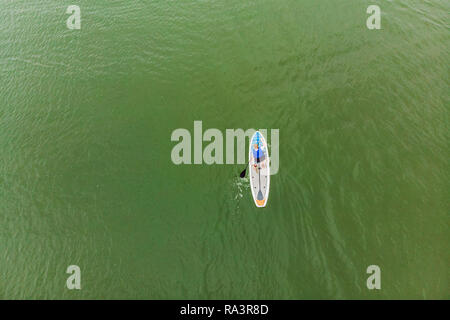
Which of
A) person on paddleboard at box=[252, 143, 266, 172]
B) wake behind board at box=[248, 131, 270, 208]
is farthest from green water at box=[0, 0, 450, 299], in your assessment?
person on paddleboard at box=[252, 143, 266, 172]

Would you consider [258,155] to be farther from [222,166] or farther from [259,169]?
[222,166]

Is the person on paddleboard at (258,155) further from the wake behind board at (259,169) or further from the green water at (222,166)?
the green water at (222,166)

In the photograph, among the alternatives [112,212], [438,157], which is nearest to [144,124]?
[112,212]

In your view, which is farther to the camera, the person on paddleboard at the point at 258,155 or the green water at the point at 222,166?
the person on paddleboard at the point at 258,155

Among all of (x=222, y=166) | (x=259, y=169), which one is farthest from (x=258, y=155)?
(x=222, y=166)

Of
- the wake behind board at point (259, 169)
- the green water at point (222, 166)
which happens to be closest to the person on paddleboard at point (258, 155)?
the wake behind board at point (259, 169)
